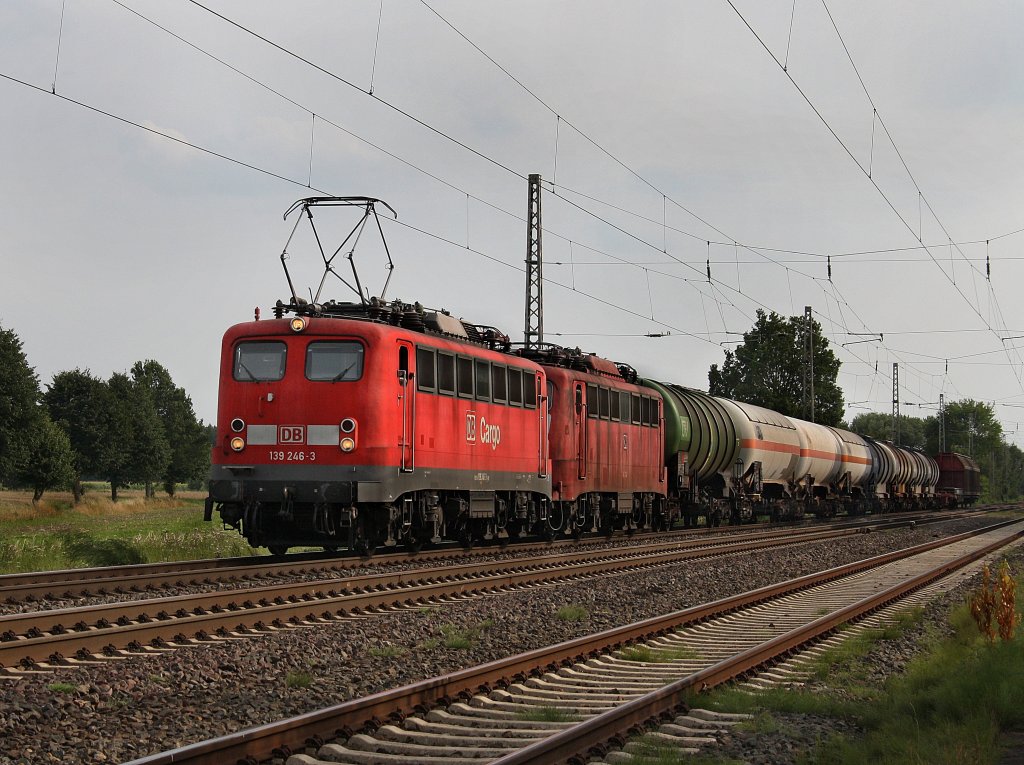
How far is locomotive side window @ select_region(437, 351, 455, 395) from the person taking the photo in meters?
17.9

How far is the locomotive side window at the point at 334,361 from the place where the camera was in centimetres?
1620

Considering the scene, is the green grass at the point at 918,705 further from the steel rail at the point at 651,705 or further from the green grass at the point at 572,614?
the green grass at the point at 572,614

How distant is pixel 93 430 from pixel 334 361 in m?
75.8

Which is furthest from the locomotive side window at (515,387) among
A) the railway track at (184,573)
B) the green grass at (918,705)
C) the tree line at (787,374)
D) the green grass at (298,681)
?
the tree line at (787,374)

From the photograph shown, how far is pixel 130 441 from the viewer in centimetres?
8894

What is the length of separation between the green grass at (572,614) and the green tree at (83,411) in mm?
79928

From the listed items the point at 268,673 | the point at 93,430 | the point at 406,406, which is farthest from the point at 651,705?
the point at 93,430

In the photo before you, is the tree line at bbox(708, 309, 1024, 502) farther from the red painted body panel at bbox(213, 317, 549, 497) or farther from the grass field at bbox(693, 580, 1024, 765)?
the grass field at bbox(693, 580, 1024, 765)

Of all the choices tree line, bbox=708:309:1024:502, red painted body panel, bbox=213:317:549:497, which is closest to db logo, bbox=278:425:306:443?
red painted body panel, bbox=213:317:549:497

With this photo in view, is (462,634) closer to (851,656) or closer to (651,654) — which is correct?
(651,654)

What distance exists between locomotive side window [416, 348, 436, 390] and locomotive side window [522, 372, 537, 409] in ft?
12.0

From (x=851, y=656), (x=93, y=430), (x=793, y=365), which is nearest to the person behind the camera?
(x=851, y=656)

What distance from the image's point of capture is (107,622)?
10344 millimetres

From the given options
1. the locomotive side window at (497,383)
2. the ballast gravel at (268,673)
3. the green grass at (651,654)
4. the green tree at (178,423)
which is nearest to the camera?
the ballast gravel at (268,673)
